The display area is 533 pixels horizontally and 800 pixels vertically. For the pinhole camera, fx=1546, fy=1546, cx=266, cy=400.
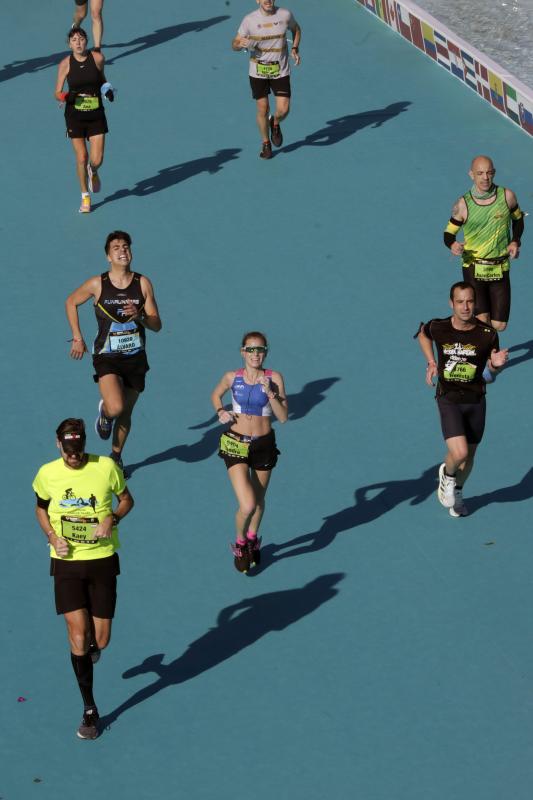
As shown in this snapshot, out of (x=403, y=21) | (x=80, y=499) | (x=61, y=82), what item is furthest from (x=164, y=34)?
(x=80, y=499)

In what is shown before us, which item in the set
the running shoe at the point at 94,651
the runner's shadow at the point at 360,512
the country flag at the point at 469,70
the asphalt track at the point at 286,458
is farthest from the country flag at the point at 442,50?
the running shoe at the point at 94,651

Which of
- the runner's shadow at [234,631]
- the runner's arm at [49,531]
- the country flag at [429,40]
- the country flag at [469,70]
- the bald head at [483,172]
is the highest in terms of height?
the country flag at [429,40]

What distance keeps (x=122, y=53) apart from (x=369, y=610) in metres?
12.1

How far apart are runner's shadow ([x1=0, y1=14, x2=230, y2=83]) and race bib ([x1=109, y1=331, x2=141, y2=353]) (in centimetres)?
939

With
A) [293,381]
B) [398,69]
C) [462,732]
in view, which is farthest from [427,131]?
[462,732]

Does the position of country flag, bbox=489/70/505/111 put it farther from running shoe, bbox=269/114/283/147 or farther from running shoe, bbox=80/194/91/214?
running shoe, bbox=80/194/91/214

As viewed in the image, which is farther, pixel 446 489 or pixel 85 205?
pixel 85 205

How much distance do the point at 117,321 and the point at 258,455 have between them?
178cm

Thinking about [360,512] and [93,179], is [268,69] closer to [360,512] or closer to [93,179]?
[93,179]

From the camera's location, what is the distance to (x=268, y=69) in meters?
17.2

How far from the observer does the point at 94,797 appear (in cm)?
930

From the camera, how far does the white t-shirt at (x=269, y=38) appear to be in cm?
1717

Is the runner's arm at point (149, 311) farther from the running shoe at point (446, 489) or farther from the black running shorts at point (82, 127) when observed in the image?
the black running shorts at point (82, 127)

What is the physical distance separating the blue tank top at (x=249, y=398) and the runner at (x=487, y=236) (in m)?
2.93
